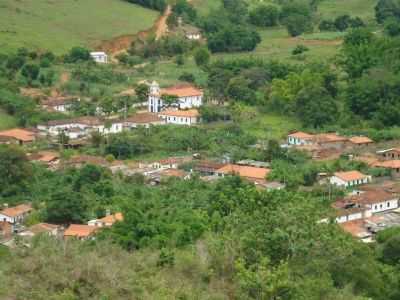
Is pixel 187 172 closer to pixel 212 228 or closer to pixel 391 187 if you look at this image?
pixel 391 187

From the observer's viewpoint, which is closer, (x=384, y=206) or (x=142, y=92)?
(x=384, y=206)

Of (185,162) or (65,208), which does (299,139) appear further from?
(65,208)

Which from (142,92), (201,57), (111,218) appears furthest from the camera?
(201,57)

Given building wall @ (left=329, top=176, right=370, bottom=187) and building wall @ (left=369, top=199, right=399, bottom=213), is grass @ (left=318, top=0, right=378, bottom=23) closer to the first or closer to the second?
building wall @ (left=329, top=176, right=370, bottom=187)

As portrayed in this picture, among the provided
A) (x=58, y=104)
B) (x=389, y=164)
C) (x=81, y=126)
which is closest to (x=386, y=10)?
(x=58, y=104)

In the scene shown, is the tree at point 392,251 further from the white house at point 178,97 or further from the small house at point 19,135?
the white house at point 178,97

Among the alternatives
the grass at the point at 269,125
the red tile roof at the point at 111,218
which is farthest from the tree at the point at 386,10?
the red tile roof at the point at 111,218
